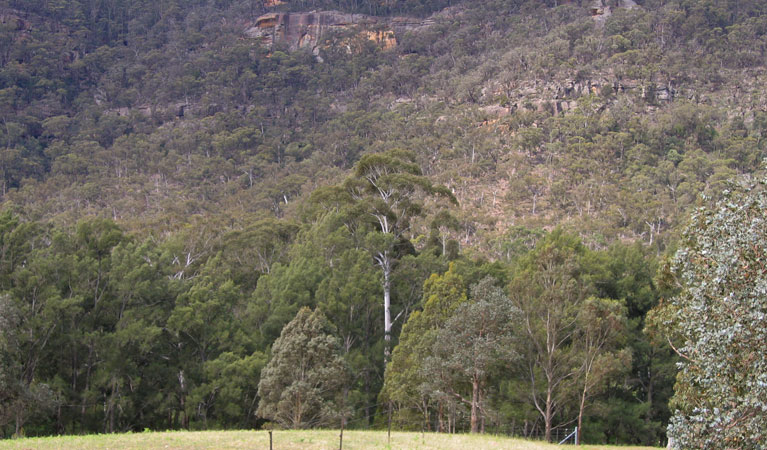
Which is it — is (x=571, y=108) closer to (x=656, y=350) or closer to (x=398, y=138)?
(x=398, y=138)

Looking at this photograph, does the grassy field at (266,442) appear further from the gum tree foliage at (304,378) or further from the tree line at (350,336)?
the gum tree foliage at (304,378)

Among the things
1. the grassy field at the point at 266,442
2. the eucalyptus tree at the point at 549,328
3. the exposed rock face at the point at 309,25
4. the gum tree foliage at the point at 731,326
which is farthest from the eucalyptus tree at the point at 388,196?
the exposed rock face at the point at 309,25

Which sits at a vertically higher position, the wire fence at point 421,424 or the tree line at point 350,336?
the tree line at point 350,336

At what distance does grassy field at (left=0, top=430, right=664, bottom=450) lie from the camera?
14.8m

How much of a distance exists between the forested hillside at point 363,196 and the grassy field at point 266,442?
2.60 metres

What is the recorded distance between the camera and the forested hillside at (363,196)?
81.8 ft

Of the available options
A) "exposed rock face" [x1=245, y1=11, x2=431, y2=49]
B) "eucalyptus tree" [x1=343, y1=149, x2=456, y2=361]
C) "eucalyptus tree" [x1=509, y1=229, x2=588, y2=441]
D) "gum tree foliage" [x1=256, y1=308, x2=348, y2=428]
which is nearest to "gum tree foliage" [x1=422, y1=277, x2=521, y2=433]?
"eucalyptus tree" [x1=509, y1=229, x2=588, y2=441]

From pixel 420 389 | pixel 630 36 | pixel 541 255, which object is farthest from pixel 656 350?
pixel 630 36

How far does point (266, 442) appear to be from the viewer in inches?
610

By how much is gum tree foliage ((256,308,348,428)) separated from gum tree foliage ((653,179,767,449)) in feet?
43.7

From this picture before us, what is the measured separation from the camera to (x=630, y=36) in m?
89.4

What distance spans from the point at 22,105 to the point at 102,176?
38.7 m

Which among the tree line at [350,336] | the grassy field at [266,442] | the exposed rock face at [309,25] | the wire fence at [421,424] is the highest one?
the exposed rock face at [309,25]

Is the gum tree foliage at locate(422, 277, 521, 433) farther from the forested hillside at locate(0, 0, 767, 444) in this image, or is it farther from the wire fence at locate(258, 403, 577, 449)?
the wire fence at locate(258, 403, 577, 449)
